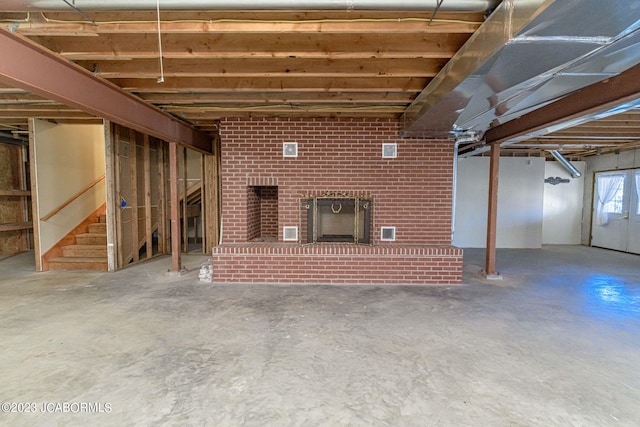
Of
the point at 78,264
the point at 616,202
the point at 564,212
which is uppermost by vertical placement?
the point at 616,202

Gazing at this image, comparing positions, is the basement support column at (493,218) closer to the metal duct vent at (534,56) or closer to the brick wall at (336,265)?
the brick wall at (336,265)

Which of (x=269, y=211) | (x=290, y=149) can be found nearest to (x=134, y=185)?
(x=269, y=211)

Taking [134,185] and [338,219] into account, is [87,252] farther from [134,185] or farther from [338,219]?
[338,219]

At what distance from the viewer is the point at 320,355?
244 cm

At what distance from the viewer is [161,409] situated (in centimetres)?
183

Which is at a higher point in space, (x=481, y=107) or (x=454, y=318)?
(x=481, y=107)

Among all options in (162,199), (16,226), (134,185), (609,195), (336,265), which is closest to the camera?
(336,265)

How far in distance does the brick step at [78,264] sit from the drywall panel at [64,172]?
0.27 m

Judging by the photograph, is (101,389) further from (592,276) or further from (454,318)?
(592,276)

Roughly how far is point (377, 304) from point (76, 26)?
12.0 ft

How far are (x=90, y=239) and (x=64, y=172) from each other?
1229 mm

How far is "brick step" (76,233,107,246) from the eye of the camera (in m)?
5.59

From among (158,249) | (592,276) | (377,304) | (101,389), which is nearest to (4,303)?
(101,389)

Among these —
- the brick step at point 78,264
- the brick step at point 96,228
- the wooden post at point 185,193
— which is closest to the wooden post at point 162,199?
the wooden post at point 185,193
